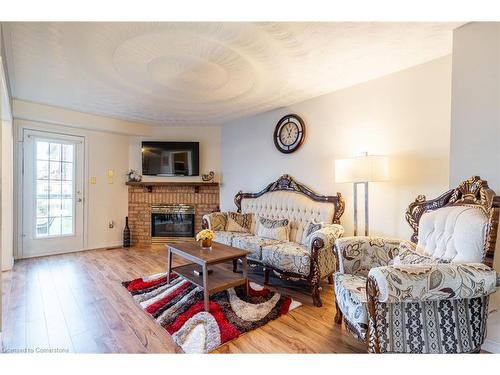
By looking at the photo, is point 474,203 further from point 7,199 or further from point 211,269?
point 7,199

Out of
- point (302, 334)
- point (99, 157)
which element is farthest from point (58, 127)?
point (302, 334)

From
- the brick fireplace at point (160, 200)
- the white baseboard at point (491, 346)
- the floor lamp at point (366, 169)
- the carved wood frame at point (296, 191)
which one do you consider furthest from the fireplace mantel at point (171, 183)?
the white baseboard at point (491, 346)

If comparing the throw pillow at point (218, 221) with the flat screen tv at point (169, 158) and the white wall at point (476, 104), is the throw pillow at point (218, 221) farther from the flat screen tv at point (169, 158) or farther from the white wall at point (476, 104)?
the white wall at point (476, 104)

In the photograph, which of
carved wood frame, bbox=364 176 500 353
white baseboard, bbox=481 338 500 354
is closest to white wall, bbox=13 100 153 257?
carved wood frame, bbox=364 176 500 353

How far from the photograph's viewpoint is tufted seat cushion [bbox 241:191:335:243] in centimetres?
305

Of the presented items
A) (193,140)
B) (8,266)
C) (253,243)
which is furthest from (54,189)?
(253,243)

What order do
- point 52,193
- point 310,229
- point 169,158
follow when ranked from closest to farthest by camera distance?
point 310,229, point 52,193, point 169,158

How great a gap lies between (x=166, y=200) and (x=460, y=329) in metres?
4.40

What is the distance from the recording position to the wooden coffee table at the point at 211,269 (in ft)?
7.14

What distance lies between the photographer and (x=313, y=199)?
3240 millimetres

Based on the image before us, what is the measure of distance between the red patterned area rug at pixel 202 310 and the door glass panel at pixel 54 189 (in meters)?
2.17

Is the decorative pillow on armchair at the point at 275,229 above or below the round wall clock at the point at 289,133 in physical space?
below

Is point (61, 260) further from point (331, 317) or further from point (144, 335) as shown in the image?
point (331, 317)

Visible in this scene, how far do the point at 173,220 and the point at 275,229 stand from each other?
8.10 feet
